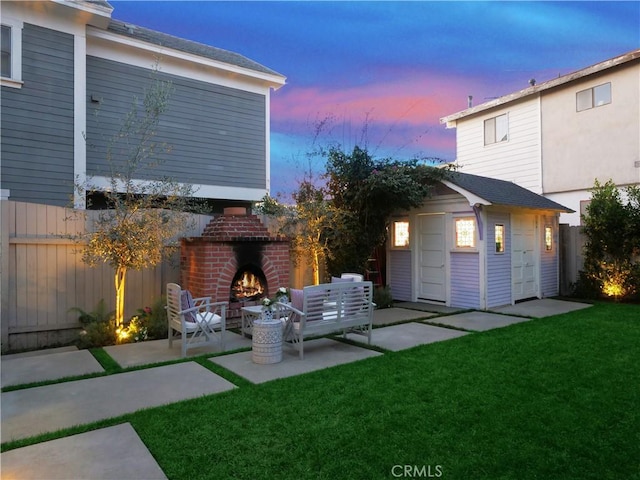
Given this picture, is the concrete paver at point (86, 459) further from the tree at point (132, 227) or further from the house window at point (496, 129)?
the house window at point (496, 129)

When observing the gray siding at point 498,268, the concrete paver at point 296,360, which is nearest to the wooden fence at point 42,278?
the concrete paver at point 296,360

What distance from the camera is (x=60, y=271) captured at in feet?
20.6

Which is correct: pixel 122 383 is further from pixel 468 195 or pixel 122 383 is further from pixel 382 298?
pixel 468 195

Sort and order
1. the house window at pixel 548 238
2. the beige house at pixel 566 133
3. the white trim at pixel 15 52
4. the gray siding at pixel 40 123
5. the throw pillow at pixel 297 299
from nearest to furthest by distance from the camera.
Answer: the throw pillow at pixel 297 299
the white trim at pixel 15 52
the gray siding at pixel 40 123
the house window at pixel 548 238
the beige house at pixel 566 133

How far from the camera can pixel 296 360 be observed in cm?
525

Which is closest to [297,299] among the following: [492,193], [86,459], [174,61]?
[86,459]

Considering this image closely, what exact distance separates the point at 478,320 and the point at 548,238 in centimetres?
505

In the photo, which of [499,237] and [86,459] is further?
[499,237]

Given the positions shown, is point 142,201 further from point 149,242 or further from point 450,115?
point 450,115

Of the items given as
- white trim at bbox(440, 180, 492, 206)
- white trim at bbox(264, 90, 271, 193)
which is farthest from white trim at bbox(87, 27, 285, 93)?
white trim at bbox(440, 180, 492, 206)

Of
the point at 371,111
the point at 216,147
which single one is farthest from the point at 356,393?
the point at 216,147

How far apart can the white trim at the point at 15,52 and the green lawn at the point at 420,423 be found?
740cm

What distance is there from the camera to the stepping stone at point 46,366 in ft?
15.0

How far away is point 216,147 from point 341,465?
34.0 ft
